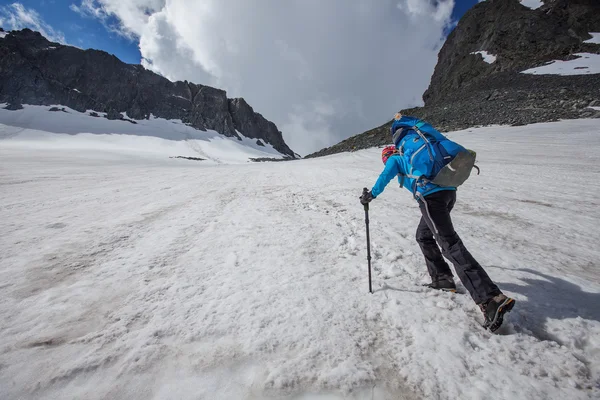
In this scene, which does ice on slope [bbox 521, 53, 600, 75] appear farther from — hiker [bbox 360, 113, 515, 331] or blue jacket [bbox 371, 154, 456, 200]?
blue jacket [bbox 371, 154, 456, 200]

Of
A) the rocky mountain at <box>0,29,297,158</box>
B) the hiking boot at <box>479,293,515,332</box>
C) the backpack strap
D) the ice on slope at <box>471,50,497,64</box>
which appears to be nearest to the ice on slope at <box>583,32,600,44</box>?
the ice on slope at <box>471,50,497,64</box>

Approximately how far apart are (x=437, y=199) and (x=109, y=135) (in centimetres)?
8417

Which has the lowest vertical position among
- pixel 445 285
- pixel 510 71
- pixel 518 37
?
pixel 445 285

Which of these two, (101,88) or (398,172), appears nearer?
(398,172)

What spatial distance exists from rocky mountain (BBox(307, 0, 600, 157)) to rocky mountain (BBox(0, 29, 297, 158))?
7879 cm

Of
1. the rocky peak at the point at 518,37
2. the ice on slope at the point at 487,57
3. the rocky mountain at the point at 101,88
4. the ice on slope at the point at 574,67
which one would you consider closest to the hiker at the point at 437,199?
the ice on slope at the point at 574,67

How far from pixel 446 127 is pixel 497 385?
3078cm

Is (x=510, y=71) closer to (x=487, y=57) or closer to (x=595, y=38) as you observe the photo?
(x=487, y=57)

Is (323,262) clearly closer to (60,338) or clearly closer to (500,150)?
(60,338)

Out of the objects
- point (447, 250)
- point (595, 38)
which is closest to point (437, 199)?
point (447, 250)

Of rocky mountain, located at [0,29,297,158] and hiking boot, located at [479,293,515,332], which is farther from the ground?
rocky mountain, located at [0,29,297,158]

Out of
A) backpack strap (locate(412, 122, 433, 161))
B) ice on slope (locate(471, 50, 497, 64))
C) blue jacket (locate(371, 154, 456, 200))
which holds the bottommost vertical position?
blue jacket (locate(371, 154, 456, 200))

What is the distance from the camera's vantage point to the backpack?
254 cm

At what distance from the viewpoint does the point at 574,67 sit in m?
33.8
